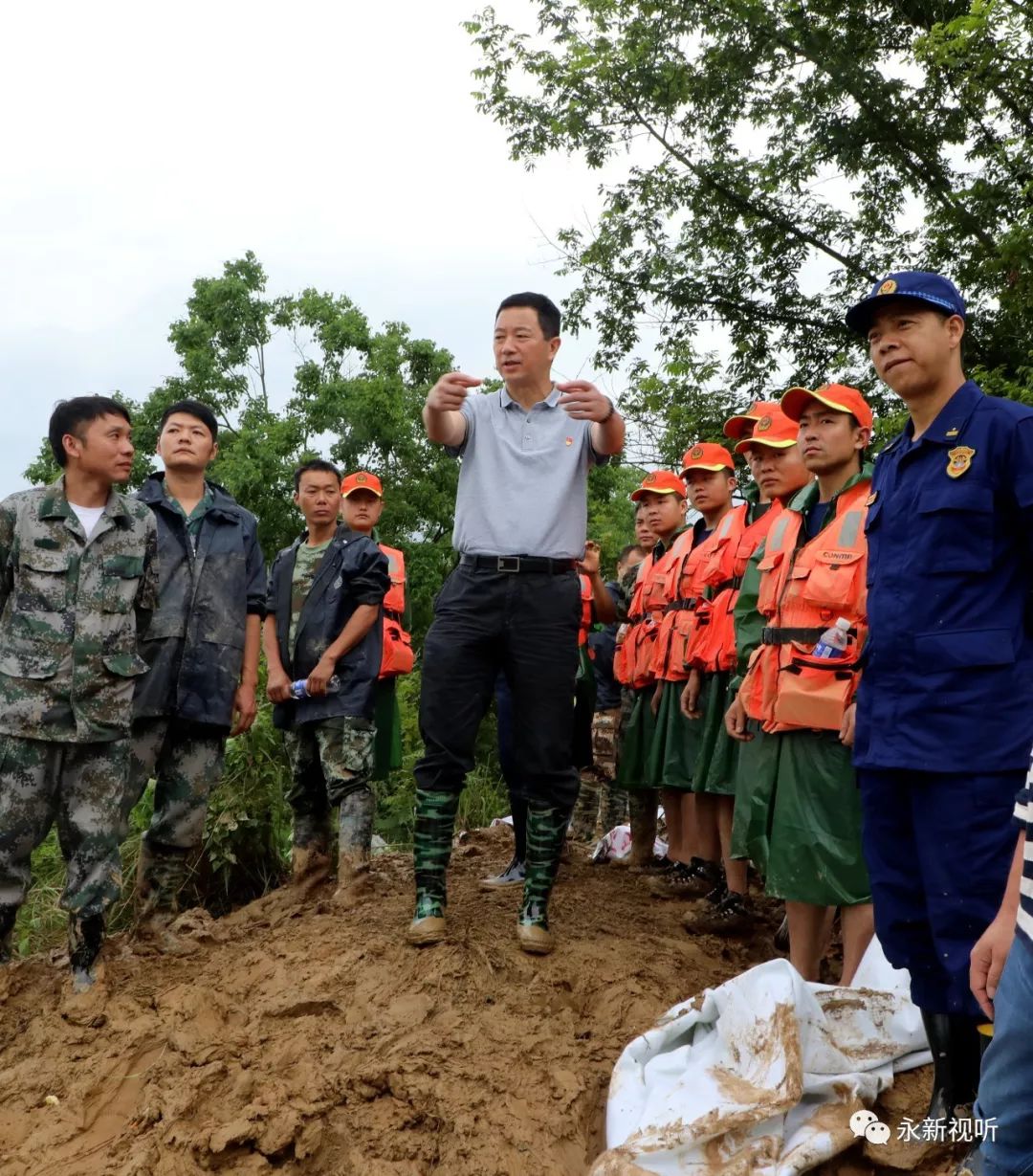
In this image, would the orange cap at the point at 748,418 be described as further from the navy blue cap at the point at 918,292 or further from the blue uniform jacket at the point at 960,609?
the blue uniform jacket at the point at 960,609

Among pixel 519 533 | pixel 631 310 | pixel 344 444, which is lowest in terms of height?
pixel 519 533

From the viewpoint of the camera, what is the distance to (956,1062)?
2662 millimetres

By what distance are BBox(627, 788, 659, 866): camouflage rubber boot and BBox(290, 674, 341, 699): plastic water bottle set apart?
2023 millimetres

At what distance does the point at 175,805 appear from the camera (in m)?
4.70

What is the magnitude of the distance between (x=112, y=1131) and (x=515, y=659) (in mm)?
1971

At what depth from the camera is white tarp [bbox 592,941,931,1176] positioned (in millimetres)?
2584

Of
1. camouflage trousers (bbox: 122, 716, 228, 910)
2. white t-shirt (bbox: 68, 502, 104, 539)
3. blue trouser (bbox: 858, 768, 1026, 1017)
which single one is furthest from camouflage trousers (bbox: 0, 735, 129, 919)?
blue trouser (bbox: 858, 768, 1026, 1017)

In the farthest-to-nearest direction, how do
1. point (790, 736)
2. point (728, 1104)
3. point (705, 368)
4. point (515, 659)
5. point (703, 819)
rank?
point (705, 368), point (703, 819), point (515, 659), point (790, 736), point (728, 1104)

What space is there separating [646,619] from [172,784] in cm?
278

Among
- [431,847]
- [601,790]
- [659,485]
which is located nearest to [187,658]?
[431,847]

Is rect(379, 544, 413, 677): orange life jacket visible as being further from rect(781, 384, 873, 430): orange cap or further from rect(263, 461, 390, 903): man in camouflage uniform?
rect(781, 384, 873, 430): orange cap

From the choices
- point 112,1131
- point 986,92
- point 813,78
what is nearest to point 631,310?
point 813,78

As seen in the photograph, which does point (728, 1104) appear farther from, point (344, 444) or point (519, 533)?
point (344, 444)

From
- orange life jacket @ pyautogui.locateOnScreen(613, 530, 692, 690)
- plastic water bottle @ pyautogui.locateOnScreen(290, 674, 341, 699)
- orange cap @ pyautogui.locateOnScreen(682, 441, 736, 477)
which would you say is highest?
orange cap @ pyautogui.locateOnScreen(682, 441, 736, 477)
